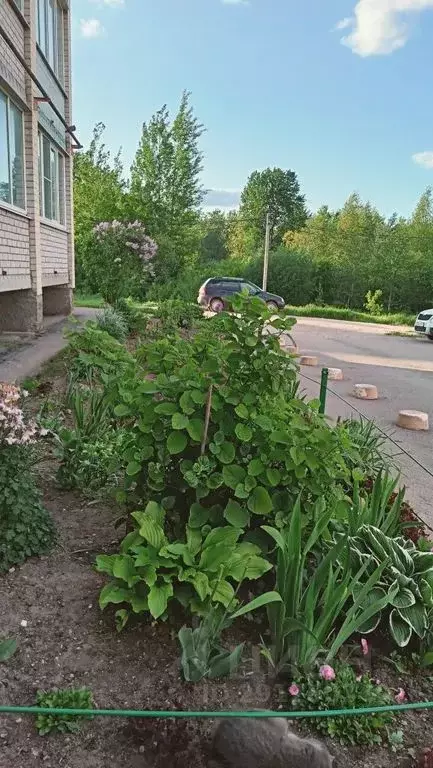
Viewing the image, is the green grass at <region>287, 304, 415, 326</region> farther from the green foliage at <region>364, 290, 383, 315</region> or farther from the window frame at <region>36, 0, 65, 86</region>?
the window frame at <region>36, 0, 65, 86</region>

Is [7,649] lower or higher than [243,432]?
lower

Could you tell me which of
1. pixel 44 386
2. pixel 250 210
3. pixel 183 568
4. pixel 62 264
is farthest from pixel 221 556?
pixel 250 210

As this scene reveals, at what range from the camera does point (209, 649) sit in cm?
215

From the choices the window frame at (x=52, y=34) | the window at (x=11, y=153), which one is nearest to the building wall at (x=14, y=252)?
the window at (x=11, y=153)

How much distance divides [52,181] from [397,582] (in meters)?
11.8

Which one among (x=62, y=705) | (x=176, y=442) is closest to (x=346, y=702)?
(x=62, y=705)

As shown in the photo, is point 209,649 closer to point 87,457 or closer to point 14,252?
point 87,457

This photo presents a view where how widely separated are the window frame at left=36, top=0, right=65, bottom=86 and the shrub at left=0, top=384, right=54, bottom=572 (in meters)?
9.73

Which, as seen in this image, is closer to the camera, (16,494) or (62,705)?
(62,705)

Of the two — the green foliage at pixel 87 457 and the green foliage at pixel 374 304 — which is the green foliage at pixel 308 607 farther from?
the green foliage at pixel 374 304

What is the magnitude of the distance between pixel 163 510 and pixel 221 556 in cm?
36

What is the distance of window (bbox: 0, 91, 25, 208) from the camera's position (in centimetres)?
833

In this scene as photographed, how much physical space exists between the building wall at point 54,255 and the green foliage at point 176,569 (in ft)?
29.8

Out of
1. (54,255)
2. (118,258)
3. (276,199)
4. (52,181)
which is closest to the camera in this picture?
(54,255)
